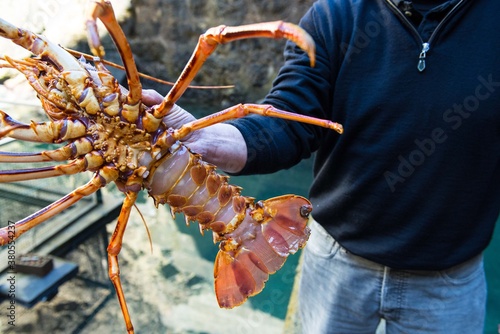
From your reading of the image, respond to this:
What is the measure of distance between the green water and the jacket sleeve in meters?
2.25

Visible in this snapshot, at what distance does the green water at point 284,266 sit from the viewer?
332 cm

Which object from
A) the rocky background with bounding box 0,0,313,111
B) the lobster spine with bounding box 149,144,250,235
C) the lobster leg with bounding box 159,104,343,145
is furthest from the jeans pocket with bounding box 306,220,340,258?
the rocky background with bounding box 0,0,313,111

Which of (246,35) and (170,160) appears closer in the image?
(246,35)

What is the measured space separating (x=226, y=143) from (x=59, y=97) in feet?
1.60

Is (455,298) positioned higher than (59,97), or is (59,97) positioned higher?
(59,97)

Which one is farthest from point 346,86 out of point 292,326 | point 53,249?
point 53,249

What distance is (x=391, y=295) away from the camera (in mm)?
1480

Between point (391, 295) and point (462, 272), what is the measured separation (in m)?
0.26

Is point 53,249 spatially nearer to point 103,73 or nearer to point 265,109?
point 103,73

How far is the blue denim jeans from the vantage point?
4.76 ft

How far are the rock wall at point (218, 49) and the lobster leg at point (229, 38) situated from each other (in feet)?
18.2

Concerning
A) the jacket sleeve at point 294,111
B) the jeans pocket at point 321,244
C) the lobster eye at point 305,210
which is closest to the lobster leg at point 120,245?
the jacket sleeve at point 294,111

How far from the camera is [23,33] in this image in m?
1.03

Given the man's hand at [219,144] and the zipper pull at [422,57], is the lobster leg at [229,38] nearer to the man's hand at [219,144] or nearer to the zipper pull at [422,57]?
the man's hand at [219,144]
